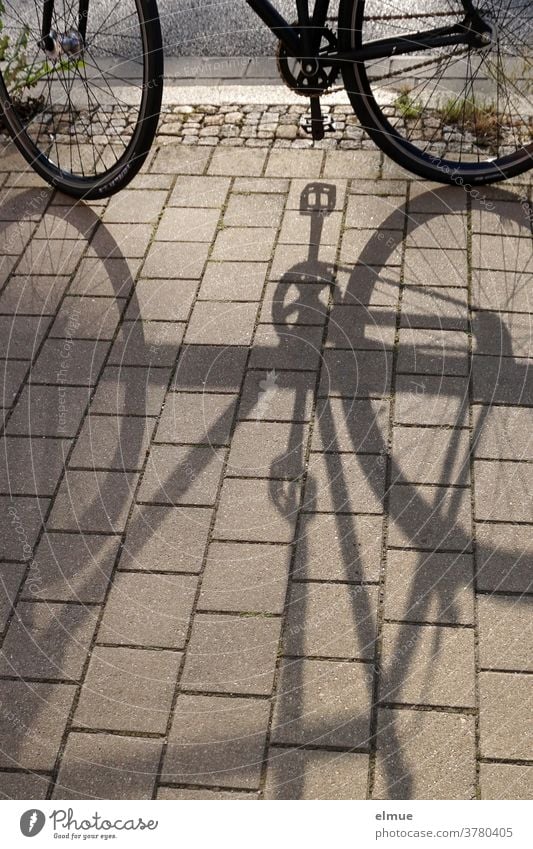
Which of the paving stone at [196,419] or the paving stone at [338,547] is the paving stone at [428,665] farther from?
the paving stone at [196,419]

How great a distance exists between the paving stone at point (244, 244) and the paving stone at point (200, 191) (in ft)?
0.69

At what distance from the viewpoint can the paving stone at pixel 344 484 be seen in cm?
323

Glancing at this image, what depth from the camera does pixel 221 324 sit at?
3.88 m

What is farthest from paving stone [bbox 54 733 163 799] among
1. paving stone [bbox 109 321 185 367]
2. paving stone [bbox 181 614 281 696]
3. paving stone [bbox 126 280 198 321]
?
paving stone [bbox 126 280 198 321]

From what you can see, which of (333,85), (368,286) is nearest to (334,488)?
(368,286)

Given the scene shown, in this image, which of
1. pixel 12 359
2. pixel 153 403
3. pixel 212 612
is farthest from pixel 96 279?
pixel 212 612

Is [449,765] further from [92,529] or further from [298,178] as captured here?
[298,178]

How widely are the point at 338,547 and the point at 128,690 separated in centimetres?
71

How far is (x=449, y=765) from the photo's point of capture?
2627 millimetres

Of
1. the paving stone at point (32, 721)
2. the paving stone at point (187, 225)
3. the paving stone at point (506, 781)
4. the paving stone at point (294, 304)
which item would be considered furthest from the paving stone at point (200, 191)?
the paving stone at point (506, 781)

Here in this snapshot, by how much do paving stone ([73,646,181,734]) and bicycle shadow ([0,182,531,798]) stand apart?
0.11m

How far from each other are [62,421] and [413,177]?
1812mm

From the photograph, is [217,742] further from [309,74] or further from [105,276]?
[309,74]
